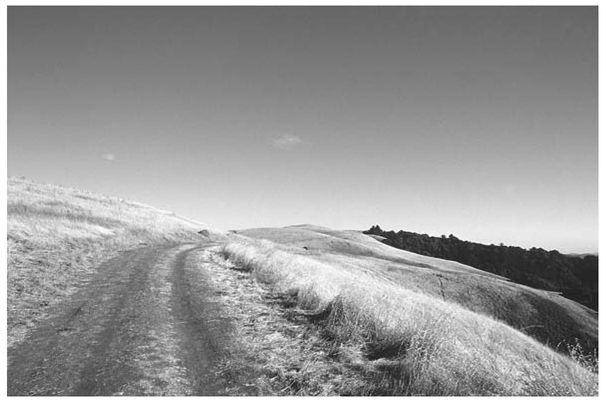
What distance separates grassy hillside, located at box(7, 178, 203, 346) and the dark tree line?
11126 centimetres

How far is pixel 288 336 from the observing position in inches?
360

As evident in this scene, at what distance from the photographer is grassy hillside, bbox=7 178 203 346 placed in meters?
11.5

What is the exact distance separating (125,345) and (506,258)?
168290 millimetres

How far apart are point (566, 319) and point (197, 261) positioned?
5793cm

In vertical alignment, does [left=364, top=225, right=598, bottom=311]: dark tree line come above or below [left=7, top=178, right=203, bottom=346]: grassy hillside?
above

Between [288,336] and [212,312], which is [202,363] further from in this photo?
[212,312]

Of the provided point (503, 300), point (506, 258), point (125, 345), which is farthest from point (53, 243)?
point (506, 258)

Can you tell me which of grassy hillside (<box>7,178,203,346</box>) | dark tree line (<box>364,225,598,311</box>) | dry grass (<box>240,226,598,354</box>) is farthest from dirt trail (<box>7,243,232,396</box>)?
dark tree line (<box>364,225,598,311</box>)

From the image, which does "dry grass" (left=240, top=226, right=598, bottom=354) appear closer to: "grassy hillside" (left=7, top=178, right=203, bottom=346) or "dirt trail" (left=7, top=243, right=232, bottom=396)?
"grassy hillside" (left=7, top=178, right=203, bottom=346)

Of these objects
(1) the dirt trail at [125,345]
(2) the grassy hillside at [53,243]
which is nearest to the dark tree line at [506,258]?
(2) the grassy hillside at [53,243]

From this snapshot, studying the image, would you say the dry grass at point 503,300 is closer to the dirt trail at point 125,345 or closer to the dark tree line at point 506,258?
the dirt trail at point 125,345

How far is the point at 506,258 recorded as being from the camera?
491 ft

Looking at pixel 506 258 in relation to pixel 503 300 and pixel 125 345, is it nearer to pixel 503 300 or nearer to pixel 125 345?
pixel 503 300
